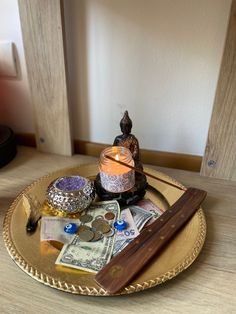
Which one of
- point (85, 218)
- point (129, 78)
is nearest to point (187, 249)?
point (85, 218)

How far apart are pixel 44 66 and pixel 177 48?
0.87ft

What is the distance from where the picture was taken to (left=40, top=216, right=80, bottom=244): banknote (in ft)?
1.61

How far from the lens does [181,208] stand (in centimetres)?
54

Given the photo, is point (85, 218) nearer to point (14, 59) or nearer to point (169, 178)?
point (169, 178)

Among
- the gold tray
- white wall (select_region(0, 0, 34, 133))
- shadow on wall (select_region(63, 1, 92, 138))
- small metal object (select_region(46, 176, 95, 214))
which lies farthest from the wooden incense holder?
white wall (select_region(0, 0, 34, 133))

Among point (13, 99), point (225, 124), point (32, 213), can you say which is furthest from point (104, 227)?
point (13, 99)

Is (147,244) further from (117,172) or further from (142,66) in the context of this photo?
(142,66)

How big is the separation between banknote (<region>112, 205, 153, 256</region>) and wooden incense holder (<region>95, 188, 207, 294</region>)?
0.5 inches

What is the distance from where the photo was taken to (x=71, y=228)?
0.50 meters

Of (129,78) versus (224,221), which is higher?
(129,78)

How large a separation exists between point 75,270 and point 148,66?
41 cm

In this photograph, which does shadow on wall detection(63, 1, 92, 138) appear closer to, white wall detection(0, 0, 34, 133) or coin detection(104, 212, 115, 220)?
white wall detection(0, 0, 34, 133)

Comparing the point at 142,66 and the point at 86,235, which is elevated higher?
the point at 142,66

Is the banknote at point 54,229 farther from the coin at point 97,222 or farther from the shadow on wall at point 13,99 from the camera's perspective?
the shadow on wall at point 13,99
